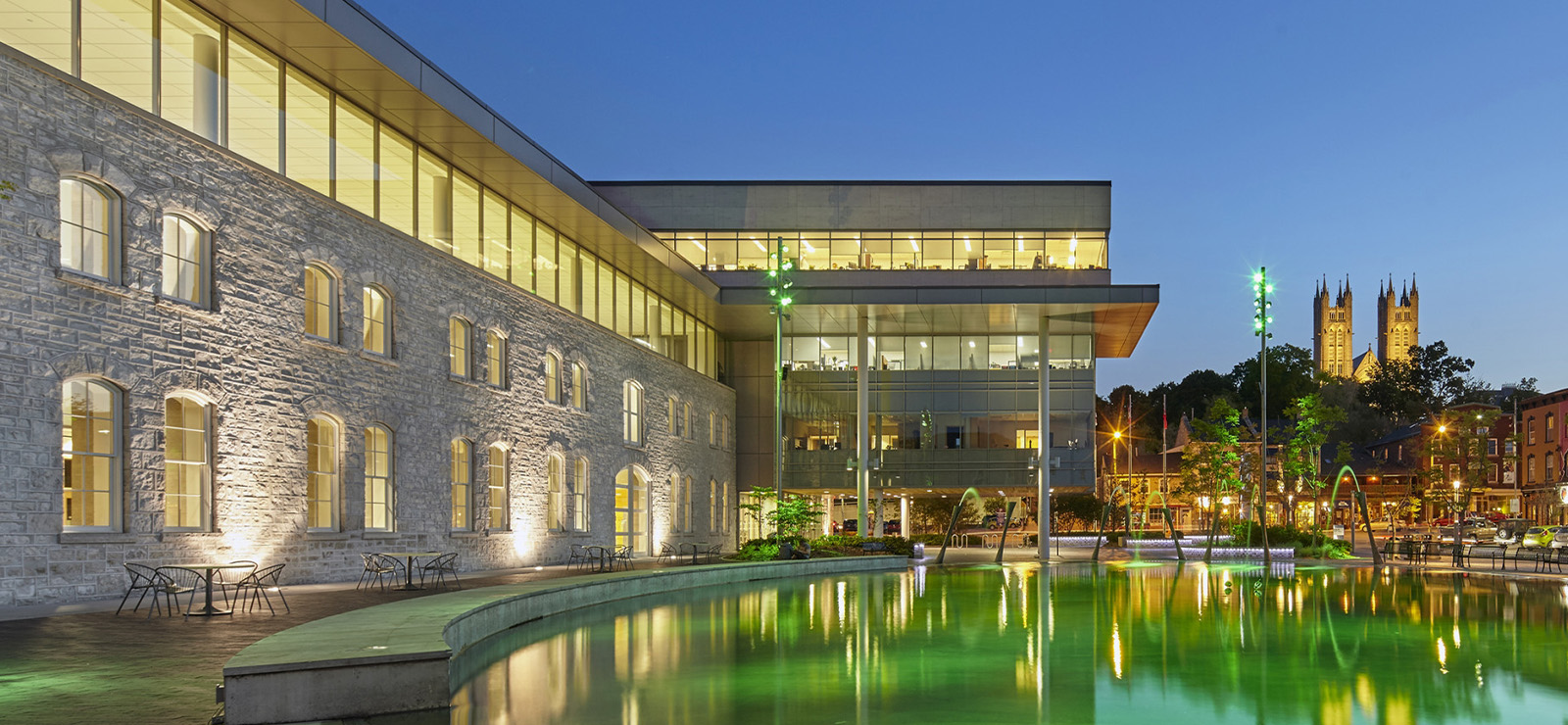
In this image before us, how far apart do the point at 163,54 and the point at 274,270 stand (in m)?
3.91

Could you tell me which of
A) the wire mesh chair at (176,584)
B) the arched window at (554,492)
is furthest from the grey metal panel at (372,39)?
the arched window at (554,492)

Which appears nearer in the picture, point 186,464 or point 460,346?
point 186,464

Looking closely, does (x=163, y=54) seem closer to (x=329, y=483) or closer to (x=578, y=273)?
(x=329, y=483)

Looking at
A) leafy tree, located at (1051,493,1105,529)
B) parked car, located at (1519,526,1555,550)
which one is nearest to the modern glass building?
parked car, located at (1519,526,1555,550)

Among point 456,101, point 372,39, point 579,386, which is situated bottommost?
point 579,386

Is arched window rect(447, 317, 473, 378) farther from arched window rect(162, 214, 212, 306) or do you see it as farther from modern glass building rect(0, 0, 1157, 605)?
arched window rect(162, 214, 212, 306)

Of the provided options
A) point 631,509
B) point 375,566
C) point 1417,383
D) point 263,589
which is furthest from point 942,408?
point 1417,383

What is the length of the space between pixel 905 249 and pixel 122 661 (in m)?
42.6

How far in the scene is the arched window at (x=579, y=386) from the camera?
34.0 m

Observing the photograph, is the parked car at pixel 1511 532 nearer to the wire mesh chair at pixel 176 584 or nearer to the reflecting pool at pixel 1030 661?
the reflecting pool at pixel 1030 661

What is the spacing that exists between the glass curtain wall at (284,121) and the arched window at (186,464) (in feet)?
13.9

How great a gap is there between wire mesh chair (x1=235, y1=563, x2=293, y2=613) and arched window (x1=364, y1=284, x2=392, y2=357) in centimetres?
552

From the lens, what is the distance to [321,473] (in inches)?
872

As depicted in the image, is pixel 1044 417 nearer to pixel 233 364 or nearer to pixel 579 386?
pixel 579 386
